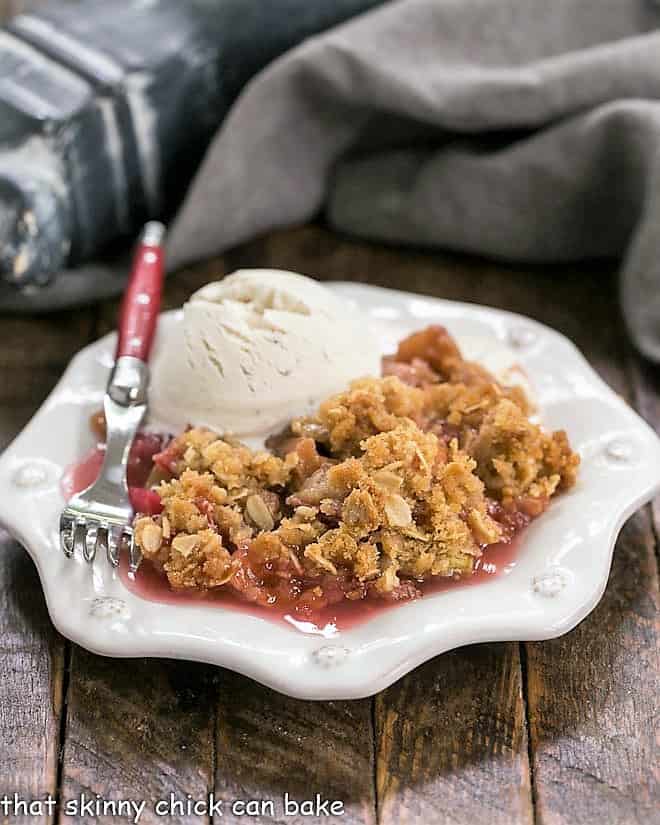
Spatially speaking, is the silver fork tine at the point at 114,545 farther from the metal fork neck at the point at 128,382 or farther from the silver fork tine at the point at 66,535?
the metal fork neck at the point at 128,382

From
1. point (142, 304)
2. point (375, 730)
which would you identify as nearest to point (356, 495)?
point (375, 730)

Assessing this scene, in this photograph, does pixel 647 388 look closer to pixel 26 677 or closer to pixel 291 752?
pixel 291 752

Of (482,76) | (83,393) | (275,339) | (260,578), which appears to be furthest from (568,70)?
(260,578)

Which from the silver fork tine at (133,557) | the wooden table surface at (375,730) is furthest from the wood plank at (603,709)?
the silver fork tine at (133,557)

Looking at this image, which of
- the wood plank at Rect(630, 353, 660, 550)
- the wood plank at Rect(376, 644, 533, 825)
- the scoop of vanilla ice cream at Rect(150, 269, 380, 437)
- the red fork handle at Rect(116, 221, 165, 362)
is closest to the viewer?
the wood plank at Rect(376, 644, 533, 825)

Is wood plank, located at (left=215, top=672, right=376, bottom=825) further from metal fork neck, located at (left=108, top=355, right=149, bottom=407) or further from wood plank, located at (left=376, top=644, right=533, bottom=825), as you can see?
metal fork neck, located at (left=108, top=355, right=149, bottom=407)

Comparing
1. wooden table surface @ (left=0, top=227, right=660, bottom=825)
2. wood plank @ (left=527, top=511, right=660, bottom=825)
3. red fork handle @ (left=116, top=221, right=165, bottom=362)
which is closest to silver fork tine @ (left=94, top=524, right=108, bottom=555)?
wooden table surface @ (left=0, top=227, right=660, bottom=825)
